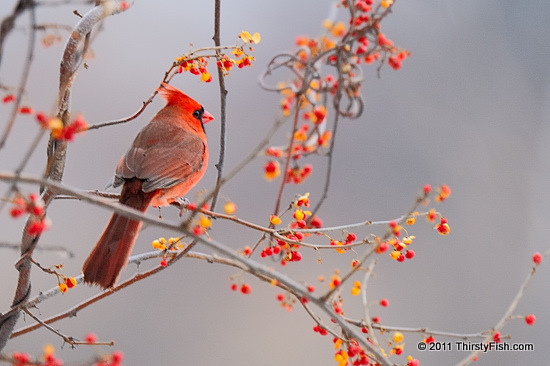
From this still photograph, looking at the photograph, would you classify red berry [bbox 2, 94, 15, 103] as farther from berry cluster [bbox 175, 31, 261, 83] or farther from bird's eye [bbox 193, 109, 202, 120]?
bird's eye [bbox 193, 109, 202, 120]

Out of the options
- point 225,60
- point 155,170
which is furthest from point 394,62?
point 155,170

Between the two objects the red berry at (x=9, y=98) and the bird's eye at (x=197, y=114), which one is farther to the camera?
the bird's eye at (x=197, y=114)

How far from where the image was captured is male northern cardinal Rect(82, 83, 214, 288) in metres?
0.98

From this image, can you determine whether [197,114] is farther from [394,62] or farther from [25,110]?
[25,110]

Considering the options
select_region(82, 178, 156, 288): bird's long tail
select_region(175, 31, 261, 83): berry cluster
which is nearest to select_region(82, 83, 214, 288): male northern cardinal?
select_region(82, 178, 156, 288): bird's long tail

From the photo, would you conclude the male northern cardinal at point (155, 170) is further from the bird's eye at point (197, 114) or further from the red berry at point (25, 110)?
the red berry at point (25, 110)

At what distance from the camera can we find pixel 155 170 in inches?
46.1

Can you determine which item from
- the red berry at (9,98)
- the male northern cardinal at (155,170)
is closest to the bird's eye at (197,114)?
the male northern cardinal at (155,170)

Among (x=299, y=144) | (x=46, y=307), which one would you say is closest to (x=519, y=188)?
(x=299, y=144)

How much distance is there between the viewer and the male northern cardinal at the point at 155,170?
98cm

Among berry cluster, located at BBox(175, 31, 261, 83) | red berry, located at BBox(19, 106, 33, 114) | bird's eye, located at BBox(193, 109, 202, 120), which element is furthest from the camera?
bird's eye, located at BBox(193, 109, 202, 120)

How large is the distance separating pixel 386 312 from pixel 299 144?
1117mm

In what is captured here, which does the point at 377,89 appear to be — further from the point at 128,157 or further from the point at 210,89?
the point at 128,157

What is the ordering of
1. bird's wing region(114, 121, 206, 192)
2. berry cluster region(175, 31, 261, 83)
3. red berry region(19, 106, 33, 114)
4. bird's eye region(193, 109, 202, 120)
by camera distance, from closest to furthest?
1. red berry region(19, 106, 33, 114)
2. berry cluster region(175, 31, 261, 83)
3. bird's wing region(114, 121, 206, 192)
4. bird's eye region(193, 109, 202, 120)
